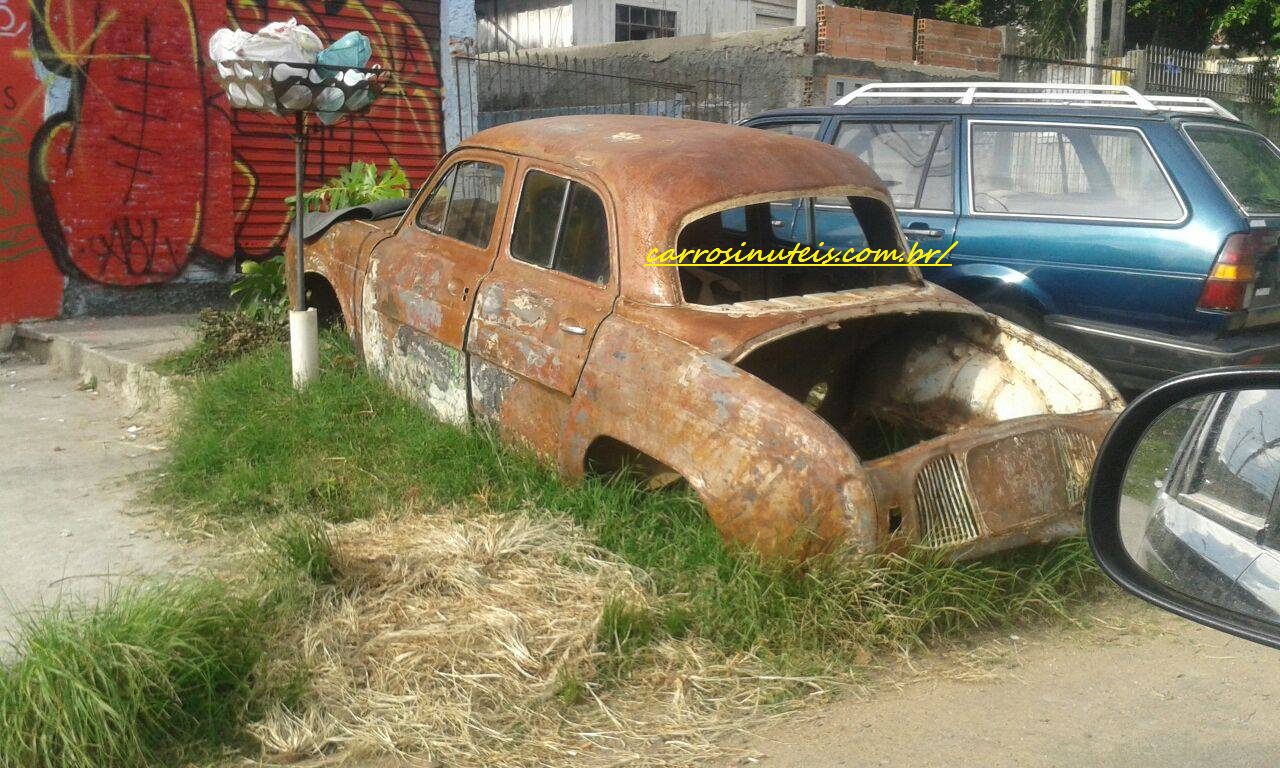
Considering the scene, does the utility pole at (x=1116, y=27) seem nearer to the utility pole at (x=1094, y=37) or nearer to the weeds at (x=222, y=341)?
the utility pole at (x=1094, y=37)

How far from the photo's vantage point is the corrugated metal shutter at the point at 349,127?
9562mm

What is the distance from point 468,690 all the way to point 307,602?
0.76 metres

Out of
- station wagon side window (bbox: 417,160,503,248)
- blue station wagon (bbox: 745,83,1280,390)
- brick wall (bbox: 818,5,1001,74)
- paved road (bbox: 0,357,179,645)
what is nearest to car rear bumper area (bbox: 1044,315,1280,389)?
blue station wagon (bbox: 745,83,1280,390)

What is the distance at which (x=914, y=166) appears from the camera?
275 inches

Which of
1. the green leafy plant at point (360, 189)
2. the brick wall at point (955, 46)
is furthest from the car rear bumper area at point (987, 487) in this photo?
the brick wall at point (955, 46)

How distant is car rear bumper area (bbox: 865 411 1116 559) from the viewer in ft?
12.8

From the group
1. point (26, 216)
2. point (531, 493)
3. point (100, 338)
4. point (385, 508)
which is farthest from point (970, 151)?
point (26, 216)

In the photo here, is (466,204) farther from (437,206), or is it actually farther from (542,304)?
(542,304)

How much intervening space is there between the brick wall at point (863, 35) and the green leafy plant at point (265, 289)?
21.0 feet

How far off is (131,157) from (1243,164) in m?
7.71

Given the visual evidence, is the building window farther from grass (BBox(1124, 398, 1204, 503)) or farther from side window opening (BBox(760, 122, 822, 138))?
grass (BBox(1124, 398, 1204, 503))

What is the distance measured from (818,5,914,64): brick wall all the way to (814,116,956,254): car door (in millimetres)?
4902

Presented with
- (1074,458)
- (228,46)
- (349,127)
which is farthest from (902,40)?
(1074,458)

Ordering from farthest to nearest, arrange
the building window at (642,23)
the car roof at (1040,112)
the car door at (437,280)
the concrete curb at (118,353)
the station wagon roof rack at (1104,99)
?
1. the building window at (642,23)
2. the concrete curb at (118,353)
3. the station wagon roof rack at (1104,99)
4. the car roof at (1040,112)
5. the car door at (437,280)
